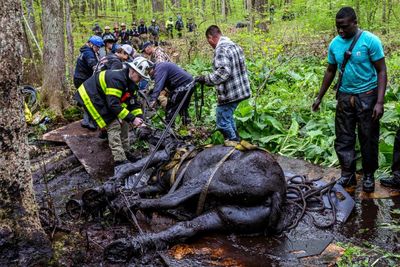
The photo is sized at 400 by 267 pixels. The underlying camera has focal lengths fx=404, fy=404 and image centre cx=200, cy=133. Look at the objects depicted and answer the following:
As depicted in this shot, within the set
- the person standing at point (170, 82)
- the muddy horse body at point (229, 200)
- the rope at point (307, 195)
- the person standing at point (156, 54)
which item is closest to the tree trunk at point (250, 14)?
the person standing at point (156, 54)

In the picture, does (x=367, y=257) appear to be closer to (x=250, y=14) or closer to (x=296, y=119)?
(x=296, y=119)

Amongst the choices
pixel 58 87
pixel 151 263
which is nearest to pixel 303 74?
pixel 58 87

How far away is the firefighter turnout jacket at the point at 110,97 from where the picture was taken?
6.25 meters

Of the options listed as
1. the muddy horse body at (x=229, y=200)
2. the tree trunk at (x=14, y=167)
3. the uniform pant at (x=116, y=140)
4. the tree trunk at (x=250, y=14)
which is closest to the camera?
the tree trunk at (x=14, y=167)

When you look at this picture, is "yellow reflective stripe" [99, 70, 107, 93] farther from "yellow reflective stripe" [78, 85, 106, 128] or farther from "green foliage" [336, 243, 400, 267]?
"green foliage" [336, 243, 400, 267]

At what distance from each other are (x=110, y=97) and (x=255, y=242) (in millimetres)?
3293

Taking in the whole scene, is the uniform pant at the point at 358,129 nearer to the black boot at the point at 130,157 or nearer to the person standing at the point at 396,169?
the person standing at the point at 396,169

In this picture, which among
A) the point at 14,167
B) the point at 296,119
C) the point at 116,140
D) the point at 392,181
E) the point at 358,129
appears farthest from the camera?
the point at 296,119

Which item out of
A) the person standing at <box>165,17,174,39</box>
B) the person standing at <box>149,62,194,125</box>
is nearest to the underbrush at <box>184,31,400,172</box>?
the person standing at <box>149,62,194,125</box>

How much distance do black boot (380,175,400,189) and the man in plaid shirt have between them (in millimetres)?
2593

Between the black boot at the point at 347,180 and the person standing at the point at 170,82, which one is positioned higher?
the person standing at the point at 170,82

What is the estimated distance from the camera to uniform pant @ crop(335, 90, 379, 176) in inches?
199

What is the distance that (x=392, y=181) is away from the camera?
5469 millimetres

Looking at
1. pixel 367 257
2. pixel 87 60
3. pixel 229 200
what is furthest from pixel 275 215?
pixel 87 60
